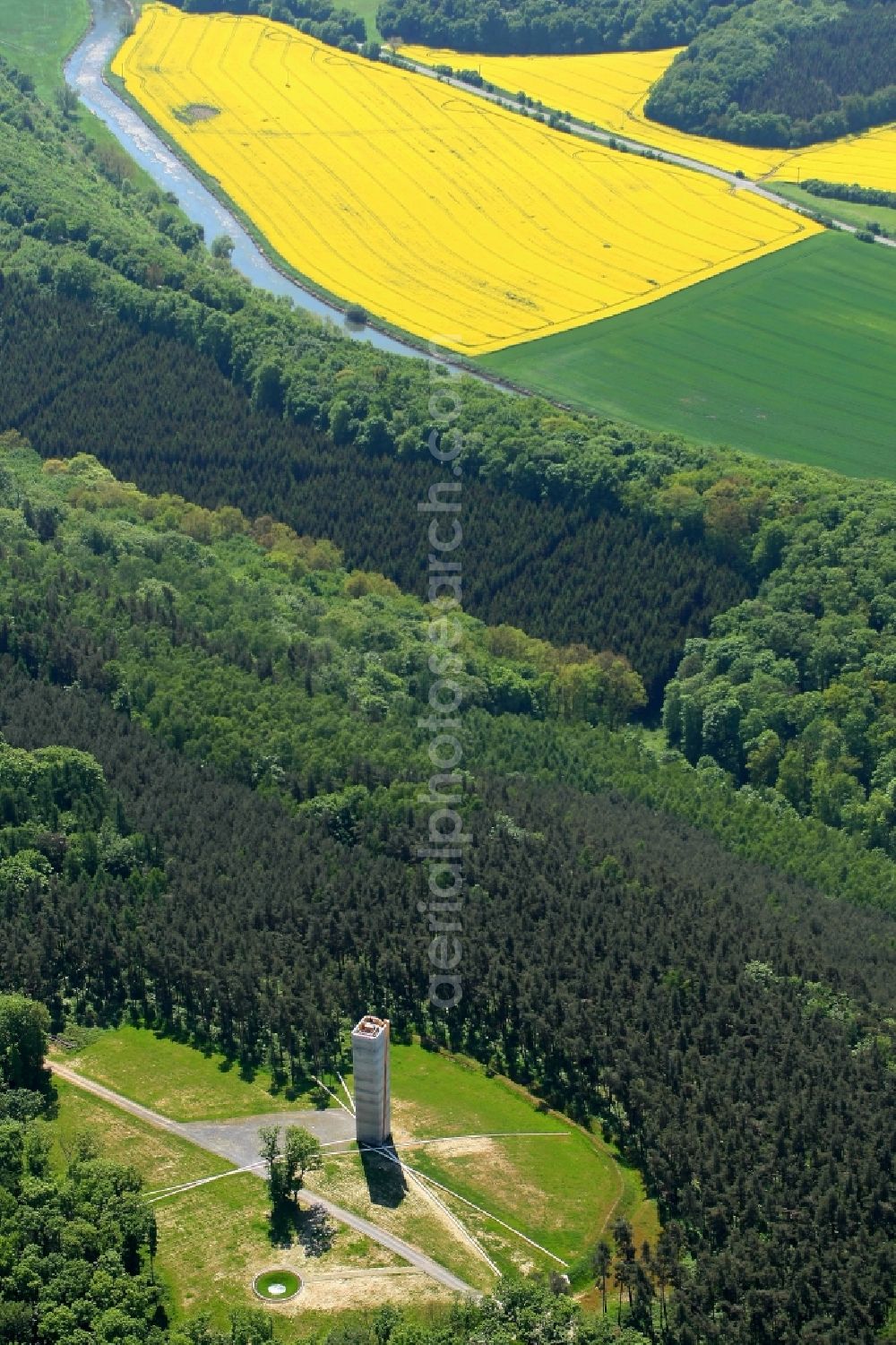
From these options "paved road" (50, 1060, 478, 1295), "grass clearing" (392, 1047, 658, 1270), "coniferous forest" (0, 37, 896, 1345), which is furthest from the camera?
"paved road" (50, 1060, 478, 1295)

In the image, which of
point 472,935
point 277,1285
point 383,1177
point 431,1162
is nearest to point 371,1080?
point 383,1177

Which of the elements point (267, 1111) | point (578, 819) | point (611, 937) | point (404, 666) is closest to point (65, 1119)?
point (267, 1111)

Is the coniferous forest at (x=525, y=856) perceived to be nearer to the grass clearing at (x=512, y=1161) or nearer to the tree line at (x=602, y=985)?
the tree line at (x=602, y=985)

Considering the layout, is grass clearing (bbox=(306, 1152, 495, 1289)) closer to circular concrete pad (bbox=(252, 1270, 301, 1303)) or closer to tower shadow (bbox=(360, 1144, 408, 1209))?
tower shadow (bbox=(360, 1144, 408, 1209))

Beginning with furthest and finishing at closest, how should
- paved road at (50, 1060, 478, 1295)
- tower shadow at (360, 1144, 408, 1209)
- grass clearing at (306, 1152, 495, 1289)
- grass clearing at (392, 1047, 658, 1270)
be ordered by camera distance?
paved road at (50, 1060, 478, 1295), tower shadow at (360, 1144, 408, 1209), grass clearing at (392, 1047, 658, 1270), grass clearing at (306, 1152, 495, 1289)

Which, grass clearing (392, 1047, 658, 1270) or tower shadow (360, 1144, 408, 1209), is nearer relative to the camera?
grass clearing (392, 1047, 658, 1270)

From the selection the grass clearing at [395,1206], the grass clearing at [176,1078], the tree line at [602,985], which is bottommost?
the grass clearing at [395,1206]

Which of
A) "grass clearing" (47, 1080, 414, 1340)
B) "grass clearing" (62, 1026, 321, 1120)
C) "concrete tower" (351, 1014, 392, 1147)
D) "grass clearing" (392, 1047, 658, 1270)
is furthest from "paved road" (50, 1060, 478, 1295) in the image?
"grass clearing" (392, 1047, 658, 1270)

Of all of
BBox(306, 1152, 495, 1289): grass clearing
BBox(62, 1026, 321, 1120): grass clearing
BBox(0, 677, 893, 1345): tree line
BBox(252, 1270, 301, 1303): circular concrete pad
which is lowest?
BBox(252, 1270, 301, 1303): circular concrete pad

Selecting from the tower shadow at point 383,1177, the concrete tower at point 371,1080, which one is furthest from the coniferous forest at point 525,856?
the tower shadow at point 383,1177
